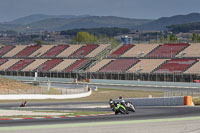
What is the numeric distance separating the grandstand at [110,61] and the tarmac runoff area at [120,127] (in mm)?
52646

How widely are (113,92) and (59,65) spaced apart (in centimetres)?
3458

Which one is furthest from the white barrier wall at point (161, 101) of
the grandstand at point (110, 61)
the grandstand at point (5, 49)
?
the grandstand at point (5, 49)

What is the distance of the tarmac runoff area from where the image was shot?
2341 cm

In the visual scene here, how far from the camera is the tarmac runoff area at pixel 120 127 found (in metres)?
23.4

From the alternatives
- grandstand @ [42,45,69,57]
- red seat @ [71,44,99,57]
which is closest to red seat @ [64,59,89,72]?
red seat @ [71,44,99,57]

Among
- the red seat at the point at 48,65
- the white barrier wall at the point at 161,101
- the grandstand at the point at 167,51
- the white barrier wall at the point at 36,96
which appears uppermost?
the grandstand at the point at 167,51

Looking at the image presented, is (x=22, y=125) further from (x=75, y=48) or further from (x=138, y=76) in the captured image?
(x=75, y=48)

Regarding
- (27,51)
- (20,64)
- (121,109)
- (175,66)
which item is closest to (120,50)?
(20,64)

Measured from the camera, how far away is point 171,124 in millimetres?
25562

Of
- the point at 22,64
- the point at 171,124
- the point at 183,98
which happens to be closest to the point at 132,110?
the point at 183,98

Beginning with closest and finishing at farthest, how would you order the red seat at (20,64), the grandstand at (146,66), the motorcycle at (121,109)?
the motorcycle at (121,109) < the grandstand at (146,66) < the red seat at (20,64)

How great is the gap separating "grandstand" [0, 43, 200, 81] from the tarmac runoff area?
52.6 m

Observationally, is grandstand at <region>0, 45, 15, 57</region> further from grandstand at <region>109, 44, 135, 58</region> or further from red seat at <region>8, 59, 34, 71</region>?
grandstand at <region>109, 44, 135, 58</region>

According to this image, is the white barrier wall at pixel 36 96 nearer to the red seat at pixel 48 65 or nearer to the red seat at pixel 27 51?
the red seat at pixel 48 65
